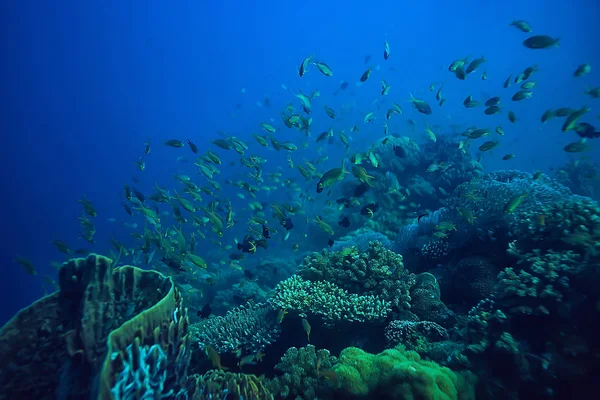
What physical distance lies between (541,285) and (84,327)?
5.55 m

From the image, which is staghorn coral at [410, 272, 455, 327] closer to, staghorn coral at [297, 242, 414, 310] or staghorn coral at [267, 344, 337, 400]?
staghorn coral at [297, 242, 414, 310]

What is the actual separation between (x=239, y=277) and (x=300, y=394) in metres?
10.9

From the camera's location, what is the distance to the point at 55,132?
420 feet

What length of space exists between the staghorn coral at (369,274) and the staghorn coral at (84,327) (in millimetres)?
3502

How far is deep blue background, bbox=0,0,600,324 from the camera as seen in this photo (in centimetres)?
6831

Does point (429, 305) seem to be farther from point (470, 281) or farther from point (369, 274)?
point (369, 274)

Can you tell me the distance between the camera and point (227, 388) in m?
3.74

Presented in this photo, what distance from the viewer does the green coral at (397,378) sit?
3.15 m

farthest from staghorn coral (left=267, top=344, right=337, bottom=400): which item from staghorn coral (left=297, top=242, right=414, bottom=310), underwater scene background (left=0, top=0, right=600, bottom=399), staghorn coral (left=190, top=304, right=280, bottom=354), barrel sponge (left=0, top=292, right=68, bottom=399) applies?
barrel sponge (left=0, top=292, right=68, bottom=399)

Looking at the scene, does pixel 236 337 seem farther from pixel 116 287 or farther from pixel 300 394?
pixel 116 287

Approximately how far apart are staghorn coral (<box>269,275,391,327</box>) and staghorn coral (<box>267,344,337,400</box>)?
746 millimetres

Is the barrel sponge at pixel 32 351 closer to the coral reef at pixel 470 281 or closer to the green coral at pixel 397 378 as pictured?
the green coral at pixel 397 378

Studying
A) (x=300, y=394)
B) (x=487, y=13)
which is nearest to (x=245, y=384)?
(x=300, y=394)

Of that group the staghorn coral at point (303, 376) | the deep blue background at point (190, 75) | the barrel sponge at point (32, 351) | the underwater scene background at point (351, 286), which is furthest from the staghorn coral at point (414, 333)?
the deep blue background at point (190, 75)
